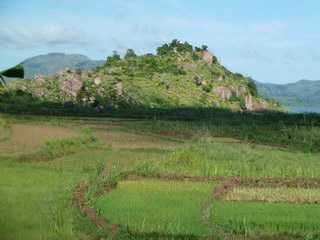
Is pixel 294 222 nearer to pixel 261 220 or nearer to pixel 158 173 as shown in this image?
pixel 261 220

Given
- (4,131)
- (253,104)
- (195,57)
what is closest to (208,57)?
(195,57)

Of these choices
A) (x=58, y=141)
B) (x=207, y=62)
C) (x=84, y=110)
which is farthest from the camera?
(x=207, y=62)

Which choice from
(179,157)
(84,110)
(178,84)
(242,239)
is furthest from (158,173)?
(178,84)

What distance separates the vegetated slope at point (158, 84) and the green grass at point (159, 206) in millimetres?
31675

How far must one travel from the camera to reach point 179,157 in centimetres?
1588

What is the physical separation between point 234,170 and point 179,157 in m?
1.52

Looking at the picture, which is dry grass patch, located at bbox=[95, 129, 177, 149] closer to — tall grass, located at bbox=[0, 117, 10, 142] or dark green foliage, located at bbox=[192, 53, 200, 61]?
tall grass, located at bbox=[0, 117, 10, 142]

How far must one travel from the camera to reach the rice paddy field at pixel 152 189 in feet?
29.2

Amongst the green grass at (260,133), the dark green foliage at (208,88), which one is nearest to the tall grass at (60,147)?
the green grass at (260,133)

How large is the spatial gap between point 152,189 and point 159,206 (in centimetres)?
190

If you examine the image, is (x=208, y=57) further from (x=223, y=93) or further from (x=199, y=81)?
(x=199, y=81)

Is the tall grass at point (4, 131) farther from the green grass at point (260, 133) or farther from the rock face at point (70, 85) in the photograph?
the rock face at point (70, 85)

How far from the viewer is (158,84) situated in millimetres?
55375

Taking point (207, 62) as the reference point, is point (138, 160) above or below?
below
